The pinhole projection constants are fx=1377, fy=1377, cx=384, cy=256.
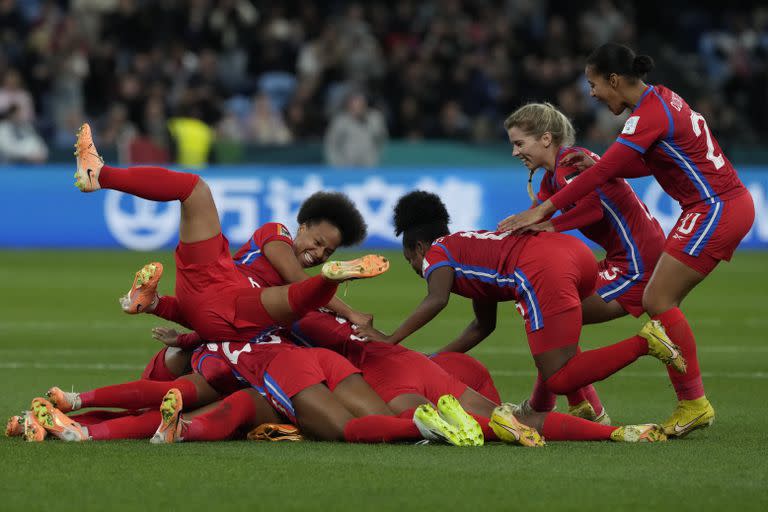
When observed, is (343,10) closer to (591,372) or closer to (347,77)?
(347,77)

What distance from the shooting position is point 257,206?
18203 millimetres

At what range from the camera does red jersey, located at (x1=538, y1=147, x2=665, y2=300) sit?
283 inches

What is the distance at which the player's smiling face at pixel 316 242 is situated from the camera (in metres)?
7.23

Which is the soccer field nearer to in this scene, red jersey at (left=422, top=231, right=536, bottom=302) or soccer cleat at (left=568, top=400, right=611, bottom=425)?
soccer cleat at (left=568, top=400, right=611, bottom=425)

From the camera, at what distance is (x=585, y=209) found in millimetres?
7152

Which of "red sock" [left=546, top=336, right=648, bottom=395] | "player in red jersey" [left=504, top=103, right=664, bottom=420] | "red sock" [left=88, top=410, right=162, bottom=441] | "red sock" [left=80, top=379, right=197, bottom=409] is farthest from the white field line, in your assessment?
"red sock" [left=88, top=410, right=162, bottom=441]

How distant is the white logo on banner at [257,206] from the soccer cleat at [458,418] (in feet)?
39.0

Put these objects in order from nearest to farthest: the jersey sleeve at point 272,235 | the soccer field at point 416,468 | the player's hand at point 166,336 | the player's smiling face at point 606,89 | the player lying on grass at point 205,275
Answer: the soccer field at point 416,468 < the player lying on grass at point 205,275 < the player's smiling face at point 606,89 < the player's hand at point 166,336 < the jersey sleeve at point 272,235

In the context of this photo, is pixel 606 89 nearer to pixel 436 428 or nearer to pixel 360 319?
pixel 360 319

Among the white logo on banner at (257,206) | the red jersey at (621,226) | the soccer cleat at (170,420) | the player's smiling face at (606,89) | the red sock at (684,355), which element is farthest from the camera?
the white logo on banner at (257,206)

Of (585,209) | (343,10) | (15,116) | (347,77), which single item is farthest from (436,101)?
(585,209)

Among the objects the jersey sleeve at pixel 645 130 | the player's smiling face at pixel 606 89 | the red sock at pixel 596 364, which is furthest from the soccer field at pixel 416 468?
the player's smiling face at pixel 606 89

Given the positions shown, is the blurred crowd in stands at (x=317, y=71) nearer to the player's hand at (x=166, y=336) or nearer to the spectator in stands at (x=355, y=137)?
the spectator in stands at (x=355, y=137)

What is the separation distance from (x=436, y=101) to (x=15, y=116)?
6.70 metres
